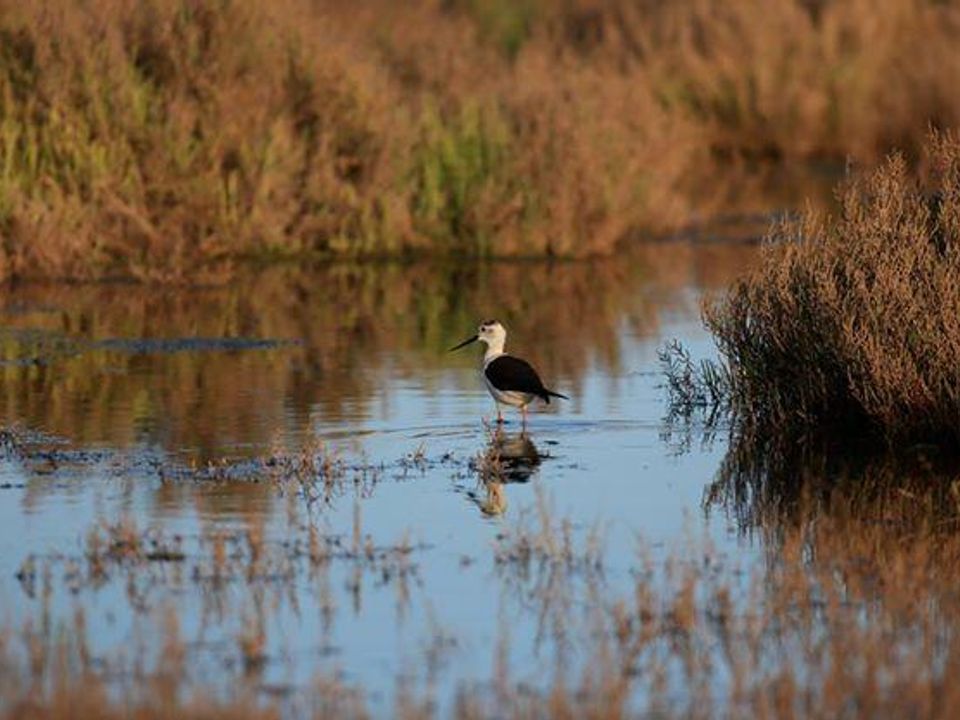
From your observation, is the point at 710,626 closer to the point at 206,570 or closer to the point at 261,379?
the point at 206,570

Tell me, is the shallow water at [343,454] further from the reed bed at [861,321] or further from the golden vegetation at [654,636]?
the reed bed at [861,321]

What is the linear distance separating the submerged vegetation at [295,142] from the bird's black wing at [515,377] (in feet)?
26.4

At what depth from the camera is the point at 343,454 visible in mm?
11703

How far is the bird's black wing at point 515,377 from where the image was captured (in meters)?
12.6

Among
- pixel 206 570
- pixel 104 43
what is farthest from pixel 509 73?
pixel 206 570

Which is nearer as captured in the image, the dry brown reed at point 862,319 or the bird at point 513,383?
the dry brown reed at point 862,319

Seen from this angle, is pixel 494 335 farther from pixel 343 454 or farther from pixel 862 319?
pixel 862 319

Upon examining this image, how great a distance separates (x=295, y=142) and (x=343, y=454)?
10.9 meters

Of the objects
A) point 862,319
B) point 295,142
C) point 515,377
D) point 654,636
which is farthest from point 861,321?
point 295,142

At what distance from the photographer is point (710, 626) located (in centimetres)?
796

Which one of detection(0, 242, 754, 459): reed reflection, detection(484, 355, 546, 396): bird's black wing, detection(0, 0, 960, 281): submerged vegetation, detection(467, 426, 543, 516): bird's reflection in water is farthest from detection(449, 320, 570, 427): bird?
detection(0, 0, 960, 281): submerged vegetation

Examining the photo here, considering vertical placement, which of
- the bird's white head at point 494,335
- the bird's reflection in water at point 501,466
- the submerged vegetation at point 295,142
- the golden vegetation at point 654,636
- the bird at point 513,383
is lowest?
the golden vegetation at point 654,636

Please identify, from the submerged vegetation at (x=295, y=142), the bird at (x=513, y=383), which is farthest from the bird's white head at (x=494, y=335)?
the submerged vegetation at (x=295, y=142)

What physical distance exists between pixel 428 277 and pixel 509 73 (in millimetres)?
4341
